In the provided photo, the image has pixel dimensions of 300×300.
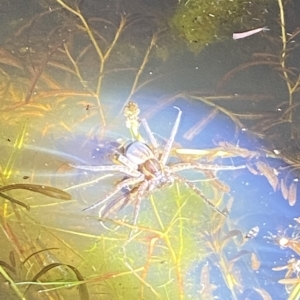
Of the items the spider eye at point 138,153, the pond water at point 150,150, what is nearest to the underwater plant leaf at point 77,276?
the pond water at point 150,150

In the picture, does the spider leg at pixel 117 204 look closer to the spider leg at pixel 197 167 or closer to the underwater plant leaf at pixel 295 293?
the spider leg at pixel 197 167

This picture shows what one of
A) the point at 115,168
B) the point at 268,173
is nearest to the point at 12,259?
the point at 115,168

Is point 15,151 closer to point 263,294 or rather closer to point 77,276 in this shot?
point 77,276

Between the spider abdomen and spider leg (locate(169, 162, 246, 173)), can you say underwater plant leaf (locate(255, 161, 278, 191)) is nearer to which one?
spider leg (locate(169, 162, 246, 173))

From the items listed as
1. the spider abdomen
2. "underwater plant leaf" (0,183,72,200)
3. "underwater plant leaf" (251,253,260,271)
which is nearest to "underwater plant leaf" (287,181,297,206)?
"underwater plant leaf" (251,253,260,271)

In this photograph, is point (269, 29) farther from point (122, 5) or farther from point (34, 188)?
point (34, 188)

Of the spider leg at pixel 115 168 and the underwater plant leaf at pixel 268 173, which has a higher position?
the spider leg at pixel 115 168

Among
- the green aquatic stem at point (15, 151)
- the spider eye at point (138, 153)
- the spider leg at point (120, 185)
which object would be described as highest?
the green aquatic stem at point (15, 151)
